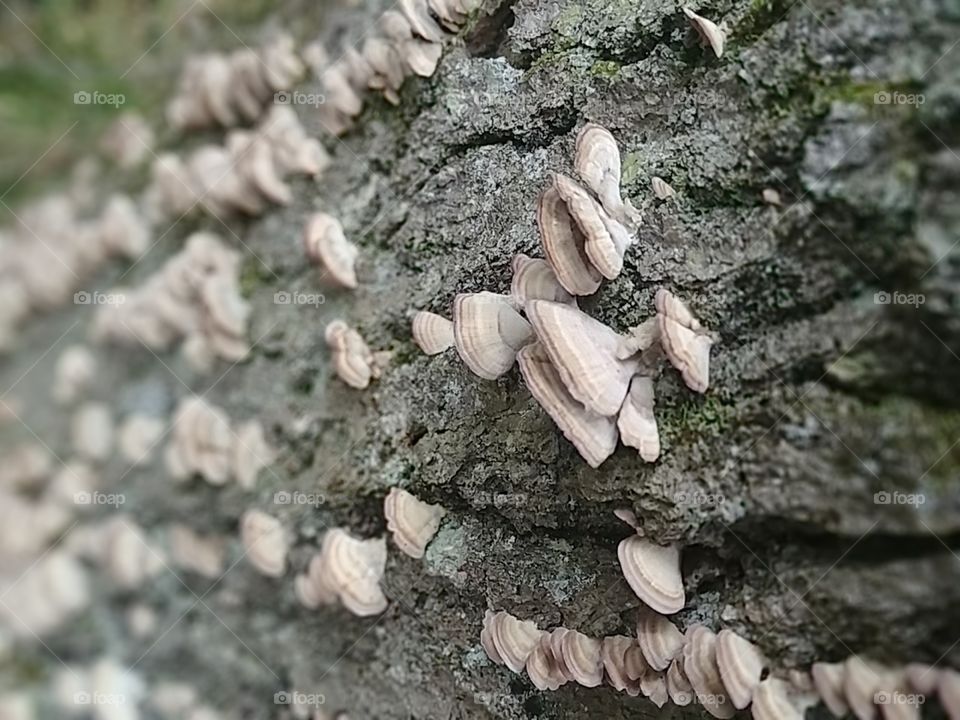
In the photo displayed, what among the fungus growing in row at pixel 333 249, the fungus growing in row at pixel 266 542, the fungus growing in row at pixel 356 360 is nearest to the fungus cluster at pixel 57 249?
the fungus growing in row at pixel 333 249

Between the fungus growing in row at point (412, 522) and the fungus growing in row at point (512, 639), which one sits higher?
the fungus growing in row at point (412, 522)

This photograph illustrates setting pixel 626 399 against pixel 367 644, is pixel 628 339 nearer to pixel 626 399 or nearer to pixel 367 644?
pixel 626 399

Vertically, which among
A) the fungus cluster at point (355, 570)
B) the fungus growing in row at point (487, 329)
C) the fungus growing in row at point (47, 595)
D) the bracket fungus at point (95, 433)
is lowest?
the fungus growing in row at point (47, 595)

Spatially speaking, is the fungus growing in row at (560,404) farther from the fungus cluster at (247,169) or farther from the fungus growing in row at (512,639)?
the fungus cluster at (247,169)

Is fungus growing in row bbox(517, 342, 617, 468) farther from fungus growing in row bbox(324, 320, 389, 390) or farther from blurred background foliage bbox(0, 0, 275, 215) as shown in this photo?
blurred background foliage bbox(0, 0, 275, 215)

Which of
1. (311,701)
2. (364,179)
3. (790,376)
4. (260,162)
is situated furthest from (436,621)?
(260,162)

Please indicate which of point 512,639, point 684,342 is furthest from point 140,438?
point 684,342
